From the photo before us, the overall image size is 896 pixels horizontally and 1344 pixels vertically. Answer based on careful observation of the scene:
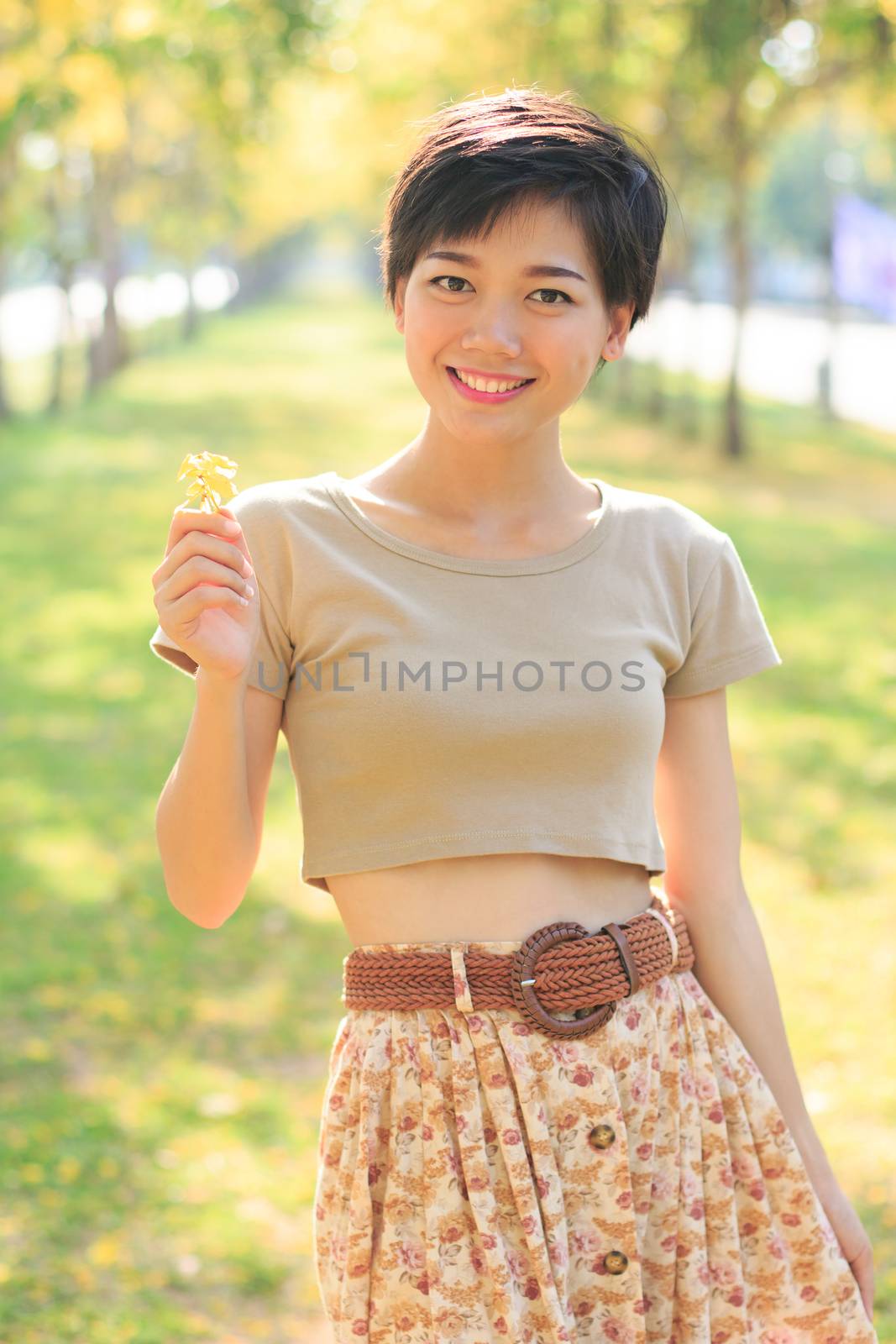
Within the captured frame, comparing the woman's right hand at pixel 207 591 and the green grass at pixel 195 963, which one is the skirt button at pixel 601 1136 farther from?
the green grass at pixel 195 963

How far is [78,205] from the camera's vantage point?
2917 centimetres

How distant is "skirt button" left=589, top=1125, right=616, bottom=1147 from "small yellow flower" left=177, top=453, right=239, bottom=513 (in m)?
0.83

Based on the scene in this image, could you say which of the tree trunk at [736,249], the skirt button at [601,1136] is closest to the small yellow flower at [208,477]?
the skirt button at [601,1136]

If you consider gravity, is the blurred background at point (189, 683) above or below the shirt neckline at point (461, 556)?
above


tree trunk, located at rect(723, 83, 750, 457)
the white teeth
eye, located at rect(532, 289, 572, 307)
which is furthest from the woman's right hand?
A: tree trunk, located at rect(723, 83, 750, 457)

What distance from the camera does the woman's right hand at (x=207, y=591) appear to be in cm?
164

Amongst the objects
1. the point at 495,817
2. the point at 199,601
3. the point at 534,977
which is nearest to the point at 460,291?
the point at 199,601

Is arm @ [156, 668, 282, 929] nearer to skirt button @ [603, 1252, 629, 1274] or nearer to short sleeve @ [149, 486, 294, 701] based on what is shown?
short sleeve @ [149, 486, 294, 701]

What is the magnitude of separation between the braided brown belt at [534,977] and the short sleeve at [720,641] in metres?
0.33

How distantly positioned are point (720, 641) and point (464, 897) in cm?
47

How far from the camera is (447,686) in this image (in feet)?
5.88

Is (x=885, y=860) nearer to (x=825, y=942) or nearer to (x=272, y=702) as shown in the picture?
(x=825, y=942)

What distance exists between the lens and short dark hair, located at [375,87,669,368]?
1790mm

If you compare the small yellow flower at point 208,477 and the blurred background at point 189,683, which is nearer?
the small yellow flower at point 208,477
